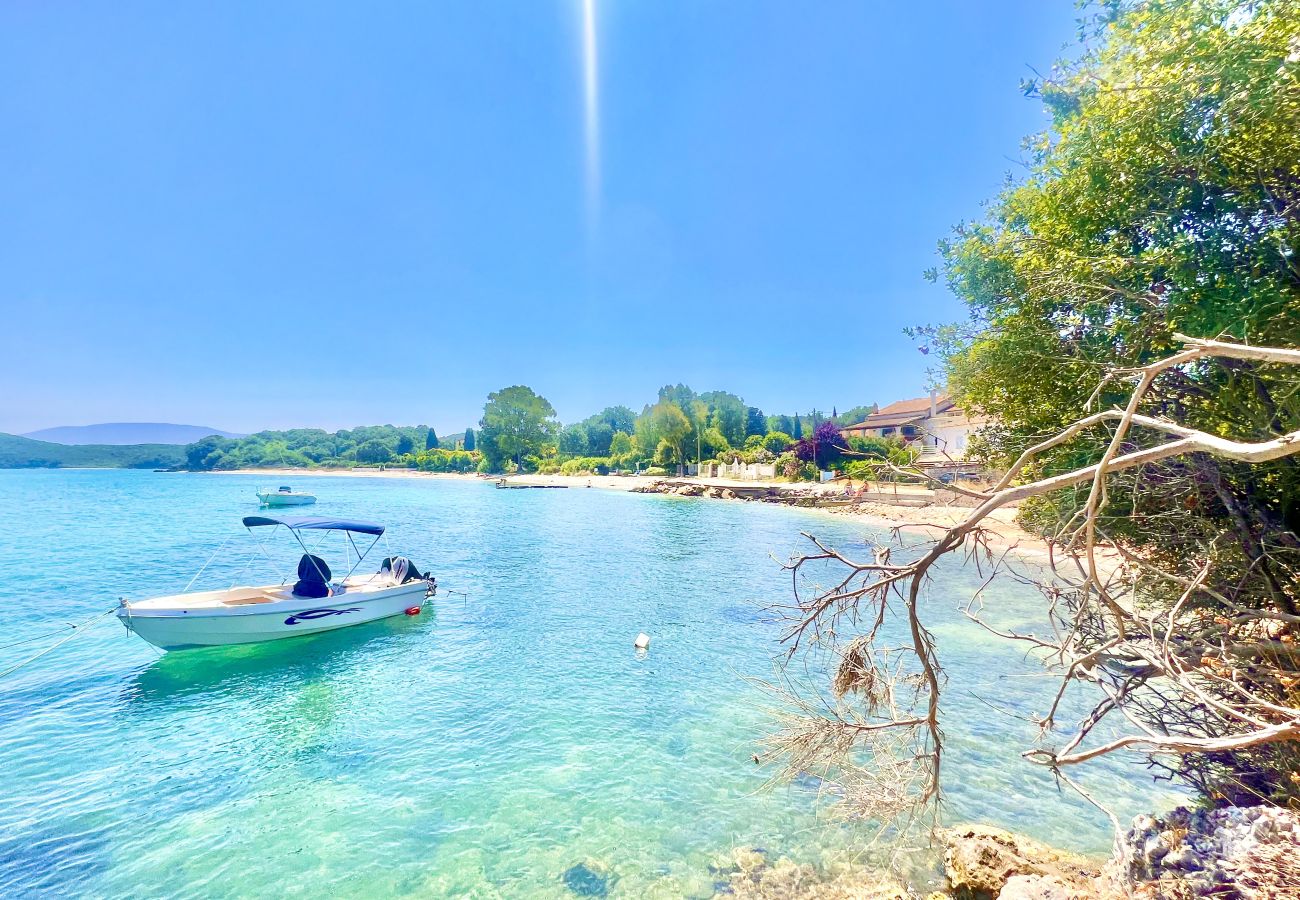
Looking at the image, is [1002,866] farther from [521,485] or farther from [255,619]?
[521,485]

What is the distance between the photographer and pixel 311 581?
15492 mm

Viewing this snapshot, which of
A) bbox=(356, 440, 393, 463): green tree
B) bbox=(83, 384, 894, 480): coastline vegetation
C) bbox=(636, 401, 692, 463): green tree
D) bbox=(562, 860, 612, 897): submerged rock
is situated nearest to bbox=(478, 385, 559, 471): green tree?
bbox=(83, 384, 894, 480): coastline vegetation

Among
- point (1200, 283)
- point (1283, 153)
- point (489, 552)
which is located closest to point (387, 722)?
point (1200, 283)

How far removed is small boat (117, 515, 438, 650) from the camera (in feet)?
41.9

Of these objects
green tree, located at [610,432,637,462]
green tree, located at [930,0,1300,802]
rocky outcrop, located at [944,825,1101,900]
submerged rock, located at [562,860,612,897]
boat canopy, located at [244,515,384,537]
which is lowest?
submerged rock, located at [562,860,612,897]

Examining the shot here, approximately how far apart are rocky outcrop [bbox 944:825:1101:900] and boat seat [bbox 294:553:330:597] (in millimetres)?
15659

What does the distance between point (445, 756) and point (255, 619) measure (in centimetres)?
785

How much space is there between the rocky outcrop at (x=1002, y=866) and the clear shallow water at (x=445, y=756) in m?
1.20

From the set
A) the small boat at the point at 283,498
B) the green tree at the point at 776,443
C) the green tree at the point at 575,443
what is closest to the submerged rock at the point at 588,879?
the small boat at the point at 283,498

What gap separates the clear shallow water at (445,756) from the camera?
7.01 m

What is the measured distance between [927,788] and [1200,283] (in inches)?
227

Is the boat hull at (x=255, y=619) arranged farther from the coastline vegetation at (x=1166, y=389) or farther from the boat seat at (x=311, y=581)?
the coastline vegetation at (x=1166, y=389)

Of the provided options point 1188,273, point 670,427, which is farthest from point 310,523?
point 670,427

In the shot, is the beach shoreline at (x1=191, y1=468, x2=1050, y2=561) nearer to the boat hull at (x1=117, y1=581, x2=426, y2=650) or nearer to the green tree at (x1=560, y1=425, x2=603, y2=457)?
the boat hull at (x1=117, y1=581, x2=426, y2=650)
